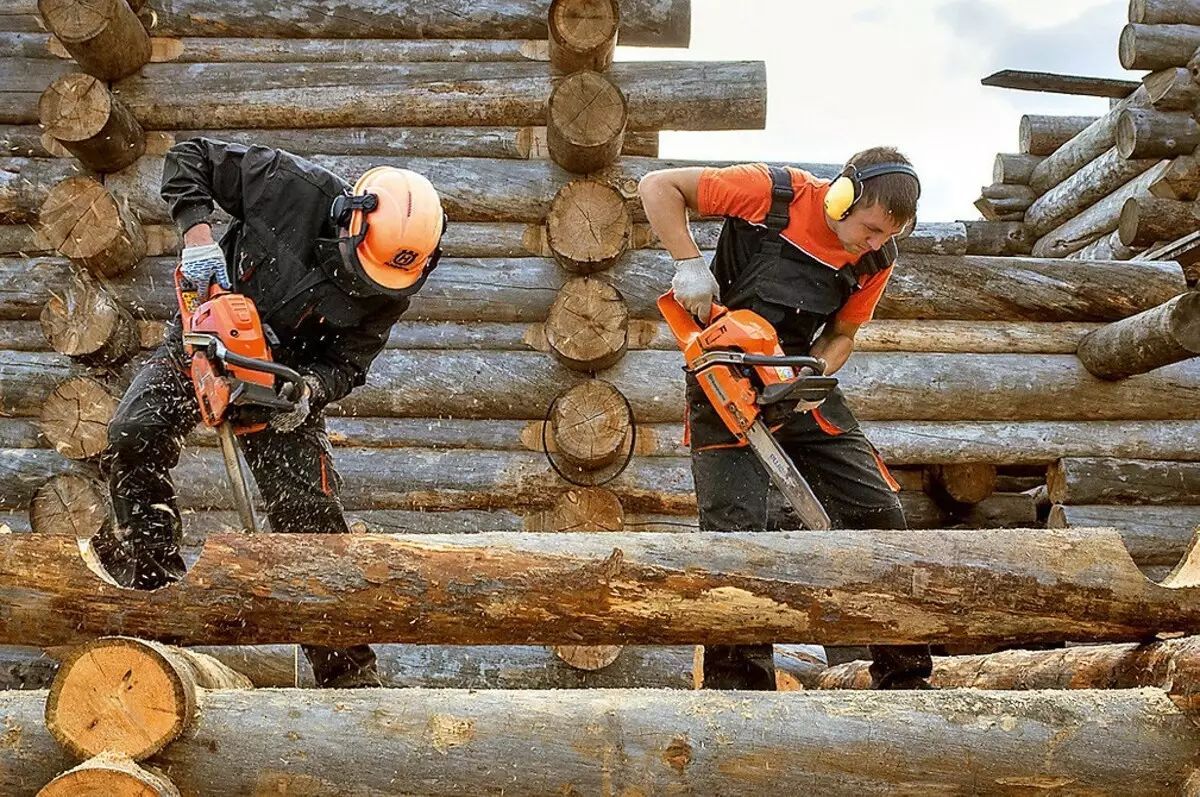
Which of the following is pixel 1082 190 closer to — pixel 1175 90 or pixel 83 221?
pixel 1175 90

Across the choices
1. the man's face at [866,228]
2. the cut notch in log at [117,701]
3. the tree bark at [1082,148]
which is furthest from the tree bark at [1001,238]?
the cut notch in log at [117,701]

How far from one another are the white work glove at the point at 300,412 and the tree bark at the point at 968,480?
13.7ft

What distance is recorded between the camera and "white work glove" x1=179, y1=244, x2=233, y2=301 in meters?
3.67

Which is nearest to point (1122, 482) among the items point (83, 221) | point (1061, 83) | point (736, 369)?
point (736, 369)

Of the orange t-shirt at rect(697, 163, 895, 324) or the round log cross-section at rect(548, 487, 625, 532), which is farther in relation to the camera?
the round log cross-section at rect(548, 487, 625, 532)

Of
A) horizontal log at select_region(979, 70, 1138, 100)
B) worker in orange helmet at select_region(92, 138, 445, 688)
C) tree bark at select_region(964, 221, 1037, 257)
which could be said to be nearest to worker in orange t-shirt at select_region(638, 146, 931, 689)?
worker in orange helmet at select_region(92, 138, 445, 688)

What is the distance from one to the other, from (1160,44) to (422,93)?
592 centimetres

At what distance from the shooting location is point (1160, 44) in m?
8.52

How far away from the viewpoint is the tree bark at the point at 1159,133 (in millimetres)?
8492

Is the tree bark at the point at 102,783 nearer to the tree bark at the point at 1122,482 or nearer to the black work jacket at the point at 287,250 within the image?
the black work jacket at the point at 287,250

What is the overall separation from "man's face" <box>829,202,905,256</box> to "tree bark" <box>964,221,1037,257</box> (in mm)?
8523

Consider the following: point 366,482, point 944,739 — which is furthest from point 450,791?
point 366,482

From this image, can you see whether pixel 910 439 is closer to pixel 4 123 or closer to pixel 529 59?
pixel 529 59

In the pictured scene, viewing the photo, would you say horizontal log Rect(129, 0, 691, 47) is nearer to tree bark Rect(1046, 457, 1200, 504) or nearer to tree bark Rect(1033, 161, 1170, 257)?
tree bark Rect(1046, 457, 1200, 504)
